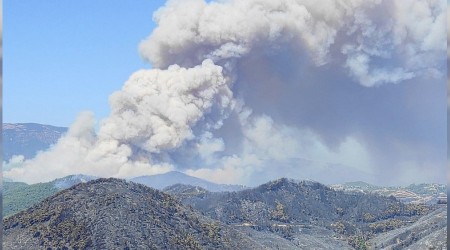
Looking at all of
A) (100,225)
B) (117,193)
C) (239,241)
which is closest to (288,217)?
(239,241)

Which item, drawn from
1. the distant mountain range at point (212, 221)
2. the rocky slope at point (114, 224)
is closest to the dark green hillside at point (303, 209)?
the distant mountain range at point (212, 221)

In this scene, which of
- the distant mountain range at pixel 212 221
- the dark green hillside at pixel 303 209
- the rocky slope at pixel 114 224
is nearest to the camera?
the rocky slope at pixel 114 224

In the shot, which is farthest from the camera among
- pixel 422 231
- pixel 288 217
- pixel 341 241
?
pixel 288 217

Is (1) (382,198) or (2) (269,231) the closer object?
(2) (269,231)

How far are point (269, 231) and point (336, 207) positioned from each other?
41079 mm

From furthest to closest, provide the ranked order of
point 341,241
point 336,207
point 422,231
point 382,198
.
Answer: point 382,198, point 336,207, point 341,241, point 422,231

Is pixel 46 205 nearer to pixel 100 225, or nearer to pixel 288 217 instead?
pixel 100 225

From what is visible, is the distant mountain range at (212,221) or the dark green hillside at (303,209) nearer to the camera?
the distant mountain range at (212,221)

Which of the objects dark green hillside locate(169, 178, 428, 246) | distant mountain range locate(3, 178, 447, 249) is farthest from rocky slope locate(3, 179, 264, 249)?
dark green hillside locate(169, 178, 428, 246)

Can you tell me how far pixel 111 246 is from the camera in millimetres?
80062

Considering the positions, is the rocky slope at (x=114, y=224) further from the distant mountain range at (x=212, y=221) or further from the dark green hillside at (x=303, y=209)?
the dark green hillside at (x=303, y=209)

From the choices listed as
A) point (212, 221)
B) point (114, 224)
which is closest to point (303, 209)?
point (212, 221)

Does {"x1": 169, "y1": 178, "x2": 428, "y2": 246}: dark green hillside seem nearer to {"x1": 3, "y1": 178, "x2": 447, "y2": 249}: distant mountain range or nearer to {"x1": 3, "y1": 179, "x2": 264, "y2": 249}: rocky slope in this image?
{"x1": 3, "y1": 178, "x2": 447, "y2": 249}: distant mountain range

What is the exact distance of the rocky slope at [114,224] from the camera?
83625 mm
